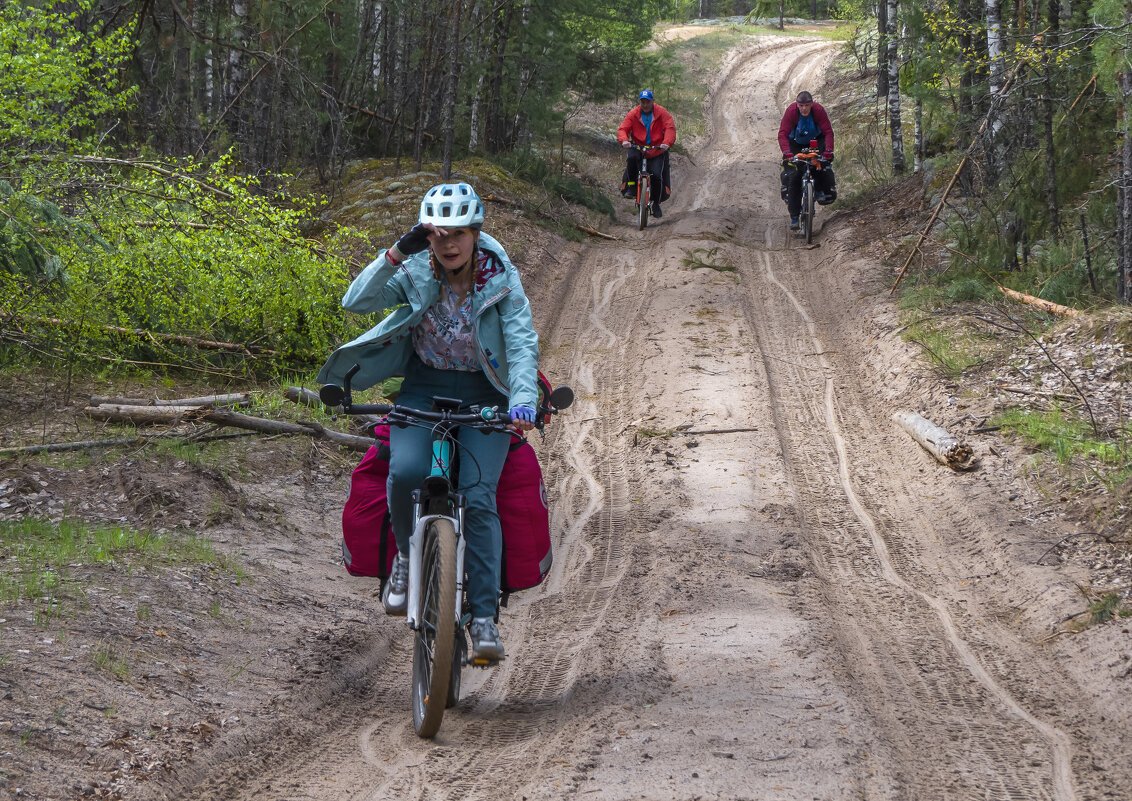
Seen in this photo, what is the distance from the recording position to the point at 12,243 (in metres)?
6.21

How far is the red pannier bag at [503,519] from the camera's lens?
454 centimetres

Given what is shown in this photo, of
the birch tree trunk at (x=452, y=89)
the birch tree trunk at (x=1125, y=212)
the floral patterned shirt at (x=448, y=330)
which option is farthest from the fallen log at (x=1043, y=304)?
the birch tree trunk at (x=452, y=89)

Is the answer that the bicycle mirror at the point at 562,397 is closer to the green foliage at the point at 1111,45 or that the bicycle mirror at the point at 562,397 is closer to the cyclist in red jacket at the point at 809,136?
the green foliage at the point at 1111,45

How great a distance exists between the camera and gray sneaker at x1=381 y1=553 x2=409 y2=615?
4293 mm

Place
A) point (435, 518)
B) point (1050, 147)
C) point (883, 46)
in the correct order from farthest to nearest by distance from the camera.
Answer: point (883, 46), point (1050, 147), point (435, 518)

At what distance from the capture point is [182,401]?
8.08 m

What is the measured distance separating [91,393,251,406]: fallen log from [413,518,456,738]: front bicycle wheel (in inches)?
182

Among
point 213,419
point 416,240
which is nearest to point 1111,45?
point 416,240

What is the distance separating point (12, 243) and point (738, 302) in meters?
9.03

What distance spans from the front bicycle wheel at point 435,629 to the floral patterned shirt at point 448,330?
749 mm

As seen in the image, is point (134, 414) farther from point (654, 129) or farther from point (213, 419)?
point (654, 129)

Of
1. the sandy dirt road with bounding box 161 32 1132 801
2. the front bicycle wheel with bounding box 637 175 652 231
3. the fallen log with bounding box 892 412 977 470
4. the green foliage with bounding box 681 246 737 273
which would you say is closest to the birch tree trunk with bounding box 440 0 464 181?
the front bicycle wheel with bounding box 637 175 652 231

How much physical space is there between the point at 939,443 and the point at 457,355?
5018 millimetres

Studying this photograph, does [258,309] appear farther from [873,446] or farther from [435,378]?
[873,446]
